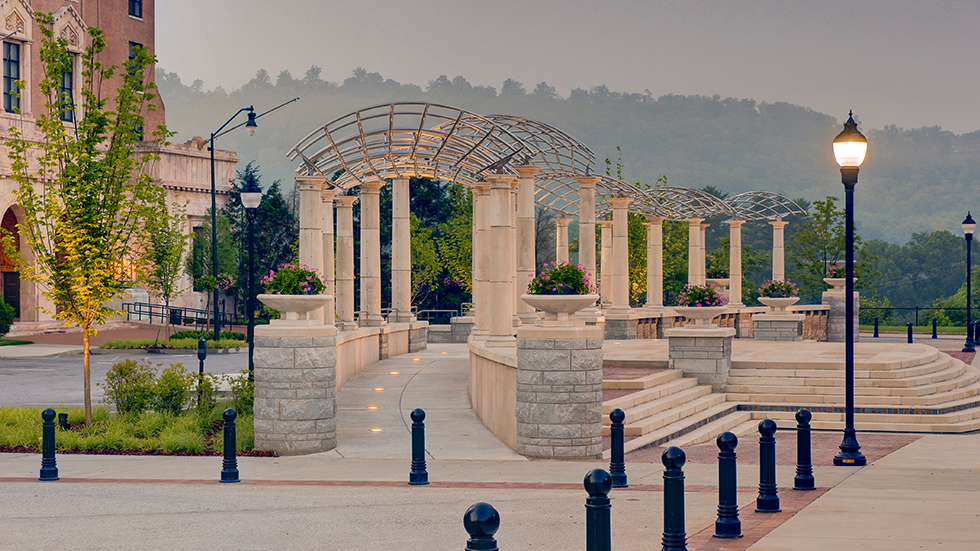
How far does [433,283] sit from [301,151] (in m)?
32.9

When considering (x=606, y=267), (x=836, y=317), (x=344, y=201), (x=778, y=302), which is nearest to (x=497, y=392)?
(x=344, y=201)

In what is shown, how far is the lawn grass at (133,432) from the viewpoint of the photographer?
14906 mm

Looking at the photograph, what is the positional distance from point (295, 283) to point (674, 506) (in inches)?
364

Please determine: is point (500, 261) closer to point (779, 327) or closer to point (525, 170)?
point (525, 170)

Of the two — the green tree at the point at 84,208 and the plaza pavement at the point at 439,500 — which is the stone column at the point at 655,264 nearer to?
the plaza pavement at the point at 439,500

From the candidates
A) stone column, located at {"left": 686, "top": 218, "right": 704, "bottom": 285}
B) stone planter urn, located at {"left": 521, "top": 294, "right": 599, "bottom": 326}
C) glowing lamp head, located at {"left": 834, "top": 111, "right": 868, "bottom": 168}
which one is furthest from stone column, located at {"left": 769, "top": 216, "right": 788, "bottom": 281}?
stone planter urn, located at {"left": 521, "top": 294, "right": 599, "bottom": 326}

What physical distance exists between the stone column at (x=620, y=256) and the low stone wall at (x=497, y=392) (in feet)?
52.4

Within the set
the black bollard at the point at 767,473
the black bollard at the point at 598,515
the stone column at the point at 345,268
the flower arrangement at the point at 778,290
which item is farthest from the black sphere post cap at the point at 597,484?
the flower arrangement at the point at 778,290

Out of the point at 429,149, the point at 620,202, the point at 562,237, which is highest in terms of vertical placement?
the point at 429,149

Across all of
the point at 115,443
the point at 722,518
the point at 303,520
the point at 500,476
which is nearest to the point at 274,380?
the point at 115,443

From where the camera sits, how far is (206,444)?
50.2 ft

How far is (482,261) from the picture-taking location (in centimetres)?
2111

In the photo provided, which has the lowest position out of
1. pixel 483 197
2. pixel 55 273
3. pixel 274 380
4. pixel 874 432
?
pixel 874 432

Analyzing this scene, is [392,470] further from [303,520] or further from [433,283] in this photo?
[433,283]
